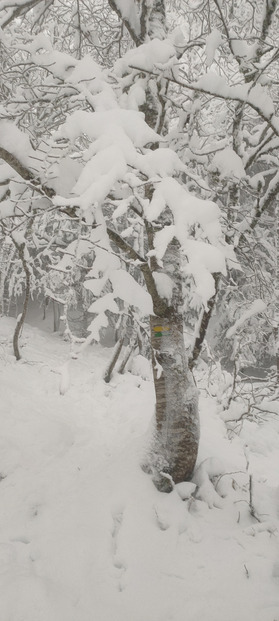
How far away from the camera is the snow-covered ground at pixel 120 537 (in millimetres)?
2361

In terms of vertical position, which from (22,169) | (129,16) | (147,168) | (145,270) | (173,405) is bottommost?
(173,405)

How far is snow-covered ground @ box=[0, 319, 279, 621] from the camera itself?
2361 millimetres

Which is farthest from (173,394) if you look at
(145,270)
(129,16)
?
(129,16)

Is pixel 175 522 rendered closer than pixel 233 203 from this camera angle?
Yes

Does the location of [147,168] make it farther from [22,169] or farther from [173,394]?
[173,394]

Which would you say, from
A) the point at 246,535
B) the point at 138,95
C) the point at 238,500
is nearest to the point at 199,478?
the point at 238,500

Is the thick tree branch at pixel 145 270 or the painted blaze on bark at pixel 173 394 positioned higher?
the thick tree branch at pixel 145 270

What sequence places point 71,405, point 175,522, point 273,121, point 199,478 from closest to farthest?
1. point 273,121
2. point 175,522
3. point 199,478
4. point 71,405

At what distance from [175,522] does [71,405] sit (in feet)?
14.9

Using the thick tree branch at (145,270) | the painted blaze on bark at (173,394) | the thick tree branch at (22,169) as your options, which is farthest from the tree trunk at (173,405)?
the thick tree branch at (22,169)

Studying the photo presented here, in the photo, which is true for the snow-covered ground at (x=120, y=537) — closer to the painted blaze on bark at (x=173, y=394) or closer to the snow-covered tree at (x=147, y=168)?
the painted blaze on bark at (x=173, y=394)

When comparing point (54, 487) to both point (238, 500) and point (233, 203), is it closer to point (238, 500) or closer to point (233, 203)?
point (238, 500)

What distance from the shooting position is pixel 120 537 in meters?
2.91

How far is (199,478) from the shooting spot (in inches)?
142
